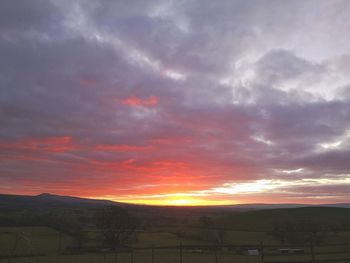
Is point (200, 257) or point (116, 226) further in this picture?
point (116, 226)

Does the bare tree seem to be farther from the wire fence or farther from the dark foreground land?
the wire fence

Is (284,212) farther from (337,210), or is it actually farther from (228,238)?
(228,238)

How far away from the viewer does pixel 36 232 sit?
212 ft

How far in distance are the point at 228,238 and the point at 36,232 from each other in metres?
34.3

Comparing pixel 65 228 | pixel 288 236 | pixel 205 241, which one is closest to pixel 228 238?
pixel 205 241

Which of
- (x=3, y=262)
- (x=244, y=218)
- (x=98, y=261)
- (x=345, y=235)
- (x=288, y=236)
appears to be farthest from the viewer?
(x=244, y=218)

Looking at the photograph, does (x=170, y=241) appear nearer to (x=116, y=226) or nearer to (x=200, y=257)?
(x=116, y=226)

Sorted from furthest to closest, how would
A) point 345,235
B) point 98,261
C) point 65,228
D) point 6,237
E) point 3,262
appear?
point 65,228, point 345,235, point 6,237, point 98,261, point 3,262

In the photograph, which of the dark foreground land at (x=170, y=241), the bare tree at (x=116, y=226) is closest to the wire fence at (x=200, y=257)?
the dark foreground land at (x=170, y=241)

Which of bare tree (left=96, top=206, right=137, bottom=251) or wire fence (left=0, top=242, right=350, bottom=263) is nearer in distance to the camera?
wire fence (left=0, top=242, right=350, bottom=263)

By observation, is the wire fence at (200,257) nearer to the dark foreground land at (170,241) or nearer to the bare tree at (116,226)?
the dark foreground land at (170,241)

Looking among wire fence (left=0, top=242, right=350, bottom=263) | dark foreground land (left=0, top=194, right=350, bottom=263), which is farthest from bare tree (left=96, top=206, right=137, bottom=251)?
wire fence (left=0, top=242, right=350, bottom=263)

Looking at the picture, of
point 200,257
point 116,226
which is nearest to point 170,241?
point 116,226

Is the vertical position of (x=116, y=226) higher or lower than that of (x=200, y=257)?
higher
